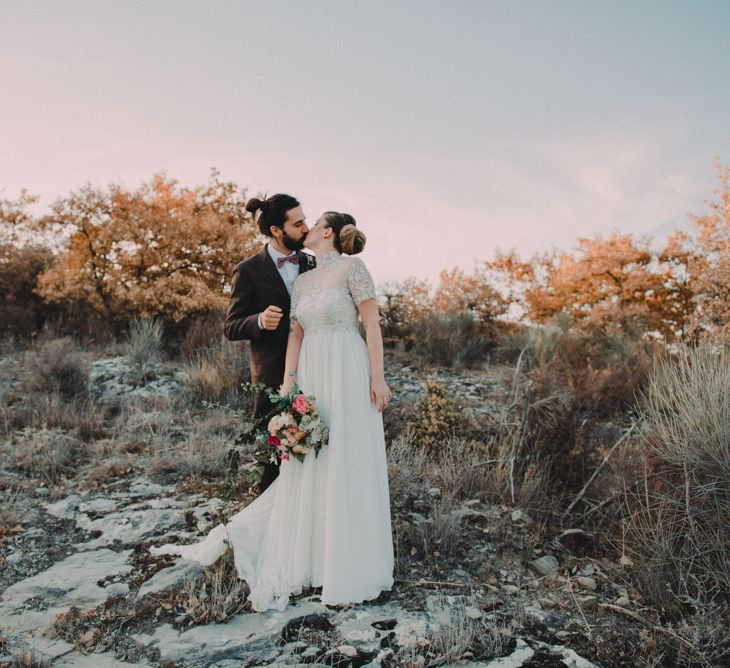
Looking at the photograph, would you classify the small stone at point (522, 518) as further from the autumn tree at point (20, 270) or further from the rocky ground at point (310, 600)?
the autumn tree at point (20, 270)

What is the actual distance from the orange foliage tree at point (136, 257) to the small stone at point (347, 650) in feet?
35.1

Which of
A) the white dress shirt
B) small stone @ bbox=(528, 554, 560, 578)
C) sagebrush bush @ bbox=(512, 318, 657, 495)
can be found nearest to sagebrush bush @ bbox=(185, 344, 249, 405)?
sagebrush bush @ bbox=(512, 318, 657, 495)

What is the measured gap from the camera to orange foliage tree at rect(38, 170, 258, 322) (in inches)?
513

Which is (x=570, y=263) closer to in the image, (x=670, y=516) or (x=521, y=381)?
(x=521, y=381)

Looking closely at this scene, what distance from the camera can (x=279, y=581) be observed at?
11.8 ft

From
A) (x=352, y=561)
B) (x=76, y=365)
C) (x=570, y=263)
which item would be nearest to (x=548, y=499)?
(x=352, y=561)

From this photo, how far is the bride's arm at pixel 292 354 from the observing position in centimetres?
385

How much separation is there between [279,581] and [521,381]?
15.2 feet

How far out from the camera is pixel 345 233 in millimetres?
3666

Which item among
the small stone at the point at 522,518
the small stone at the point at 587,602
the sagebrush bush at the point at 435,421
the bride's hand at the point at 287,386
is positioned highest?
the bride's hand at the point at 287,386

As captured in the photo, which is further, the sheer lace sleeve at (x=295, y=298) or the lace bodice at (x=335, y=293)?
the sheer lace sleeve at (x=295, y=298)

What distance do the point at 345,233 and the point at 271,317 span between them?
76cm

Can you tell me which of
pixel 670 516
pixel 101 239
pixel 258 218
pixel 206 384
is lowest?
pixel 670 516

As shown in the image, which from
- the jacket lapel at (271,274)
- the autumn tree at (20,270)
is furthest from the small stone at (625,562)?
the autumn tree at (20,270)
